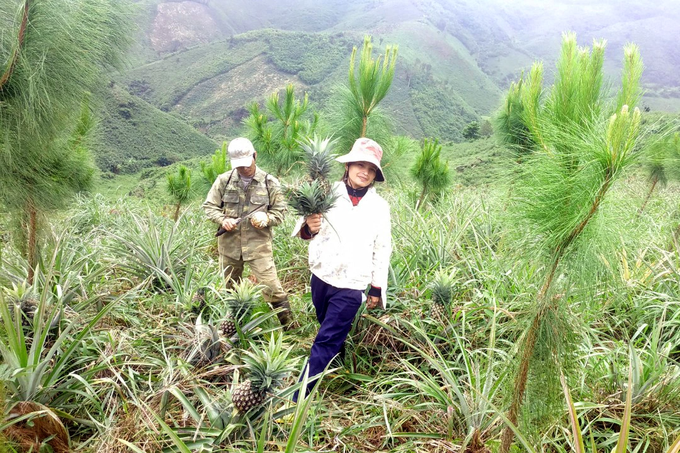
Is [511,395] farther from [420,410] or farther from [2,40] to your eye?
[2,40]

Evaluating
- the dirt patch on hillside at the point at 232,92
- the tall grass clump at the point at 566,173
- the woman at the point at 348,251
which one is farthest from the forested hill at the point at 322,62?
the tall grass clump at the point at 566,173

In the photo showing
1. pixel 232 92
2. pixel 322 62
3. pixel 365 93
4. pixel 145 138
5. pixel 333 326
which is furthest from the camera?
pixel 322 62

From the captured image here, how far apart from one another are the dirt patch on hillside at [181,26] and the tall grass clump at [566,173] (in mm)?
140810

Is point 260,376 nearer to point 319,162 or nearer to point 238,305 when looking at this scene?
point 238,305

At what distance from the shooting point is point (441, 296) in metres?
2.97

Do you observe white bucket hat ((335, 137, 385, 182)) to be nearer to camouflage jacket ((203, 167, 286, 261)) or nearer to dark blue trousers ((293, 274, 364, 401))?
dark blue trousers ((293, 274, 364, 401))

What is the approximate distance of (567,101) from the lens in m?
1.36

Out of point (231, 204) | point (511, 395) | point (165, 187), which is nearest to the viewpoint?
point (511, 395)

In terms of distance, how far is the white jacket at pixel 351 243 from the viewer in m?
2.60

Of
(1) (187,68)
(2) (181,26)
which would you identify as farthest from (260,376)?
(2) (181,26)

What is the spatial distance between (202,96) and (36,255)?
294ft

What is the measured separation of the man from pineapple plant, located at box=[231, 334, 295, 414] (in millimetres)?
1516

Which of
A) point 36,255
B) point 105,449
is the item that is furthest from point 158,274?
point 105,449

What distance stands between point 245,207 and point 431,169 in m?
3.38
